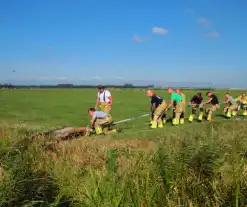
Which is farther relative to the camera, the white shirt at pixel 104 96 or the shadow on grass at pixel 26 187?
the white shirt at pixel 104 96

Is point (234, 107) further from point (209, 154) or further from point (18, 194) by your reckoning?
point (18, 194)

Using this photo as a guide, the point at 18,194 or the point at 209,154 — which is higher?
the point at 209,154

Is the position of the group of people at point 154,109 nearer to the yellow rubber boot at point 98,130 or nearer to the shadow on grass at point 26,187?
the yellow rubber boot at point 98,130

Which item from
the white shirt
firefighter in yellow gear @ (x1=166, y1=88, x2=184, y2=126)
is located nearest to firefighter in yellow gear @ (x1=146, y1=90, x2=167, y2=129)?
firefighter in yellow gear @ (x1=166, y1=88, x2=184, y2=126)

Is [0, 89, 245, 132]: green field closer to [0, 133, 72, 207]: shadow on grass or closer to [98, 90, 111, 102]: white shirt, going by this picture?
[98, 90, 111, 102]: white shirt

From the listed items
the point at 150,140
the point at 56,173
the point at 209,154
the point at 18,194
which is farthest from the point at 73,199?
the point at 150,140

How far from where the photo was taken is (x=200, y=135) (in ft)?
24.6

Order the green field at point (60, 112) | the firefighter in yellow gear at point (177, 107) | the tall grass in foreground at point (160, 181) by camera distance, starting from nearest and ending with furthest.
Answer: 1. the tall grass in foreground at point (160, 181)
2. the firefighter in yellow gear at point (177, 107)
3. the green field at point (60, 112)

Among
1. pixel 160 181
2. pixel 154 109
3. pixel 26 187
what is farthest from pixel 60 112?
pixel 160 181

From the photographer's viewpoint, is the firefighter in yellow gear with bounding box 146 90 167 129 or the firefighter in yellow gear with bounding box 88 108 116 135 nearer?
the firefighter in yellow gear with bounding box 88 108 116 135

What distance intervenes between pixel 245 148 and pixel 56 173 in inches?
172

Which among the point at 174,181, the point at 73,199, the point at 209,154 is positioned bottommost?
the point at 73,199

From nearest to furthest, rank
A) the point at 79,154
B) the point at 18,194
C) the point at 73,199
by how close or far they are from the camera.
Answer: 1. the point at 18,194
2. the point at 73,199
3. the point at 79,154

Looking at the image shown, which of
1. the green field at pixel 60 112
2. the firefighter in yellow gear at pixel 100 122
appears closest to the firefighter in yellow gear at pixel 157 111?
the green field at pixel 60 112
